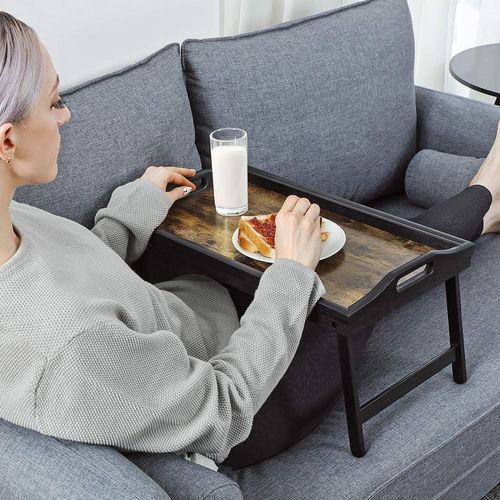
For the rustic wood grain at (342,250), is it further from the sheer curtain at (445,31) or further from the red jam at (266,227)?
the sheer curtain at (445,31)

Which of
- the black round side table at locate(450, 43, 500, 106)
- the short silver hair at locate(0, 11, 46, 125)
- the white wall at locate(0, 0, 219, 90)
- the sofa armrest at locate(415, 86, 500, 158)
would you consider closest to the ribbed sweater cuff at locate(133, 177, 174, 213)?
the white wall at locate(0, 0, 219, 90)

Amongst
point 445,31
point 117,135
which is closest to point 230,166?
point 117,135

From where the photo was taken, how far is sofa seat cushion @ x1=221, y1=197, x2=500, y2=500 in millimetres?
1321

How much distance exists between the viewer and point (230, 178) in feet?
4.92

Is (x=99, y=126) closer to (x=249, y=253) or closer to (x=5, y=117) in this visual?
(x=249, y=253)

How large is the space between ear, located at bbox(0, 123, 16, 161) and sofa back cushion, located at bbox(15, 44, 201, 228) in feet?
1.44

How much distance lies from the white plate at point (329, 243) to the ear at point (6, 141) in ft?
1.53

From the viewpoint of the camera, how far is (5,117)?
3.31ft

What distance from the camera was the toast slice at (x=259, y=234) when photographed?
136 cm

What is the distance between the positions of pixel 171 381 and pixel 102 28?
38.4 inches

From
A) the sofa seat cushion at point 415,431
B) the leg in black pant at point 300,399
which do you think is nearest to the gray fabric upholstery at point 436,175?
the sofa seat cushion at point 415,431

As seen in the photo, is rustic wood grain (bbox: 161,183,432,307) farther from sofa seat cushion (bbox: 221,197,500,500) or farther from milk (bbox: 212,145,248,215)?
sofa seat cushion (bbox: 221,197,500,500)

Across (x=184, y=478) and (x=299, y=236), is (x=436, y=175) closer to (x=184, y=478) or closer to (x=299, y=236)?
(x=299, y=236)

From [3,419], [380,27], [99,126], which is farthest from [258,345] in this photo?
[380,27]
